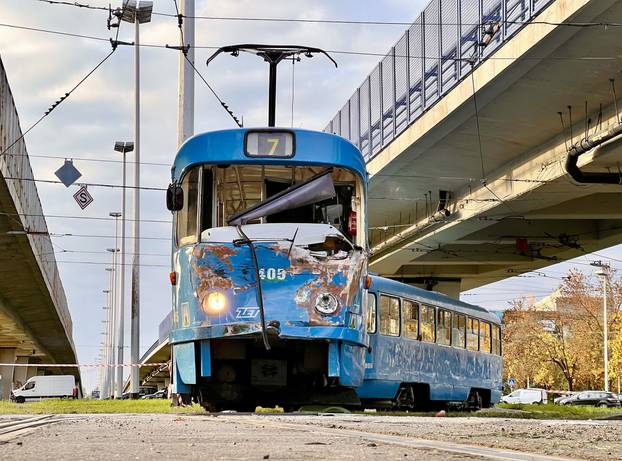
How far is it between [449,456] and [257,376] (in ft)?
31.1

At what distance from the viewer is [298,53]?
16.8 metres

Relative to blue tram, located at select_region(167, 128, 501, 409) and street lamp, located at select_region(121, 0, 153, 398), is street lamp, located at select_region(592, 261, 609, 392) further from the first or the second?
blue tram, located at select_region(167, 128, 501, 409)

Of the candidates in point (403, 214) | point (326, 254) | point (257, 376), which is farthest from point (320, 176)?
point (403, 214)

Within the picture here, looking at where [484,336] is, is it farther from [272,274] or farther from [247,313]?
[247,313]

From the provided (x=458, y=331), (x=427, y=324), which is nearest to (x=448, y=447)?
(x=427, y=324)

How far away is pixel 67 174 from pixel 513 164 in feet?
44.2

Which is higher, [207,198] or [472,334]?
[207,198]

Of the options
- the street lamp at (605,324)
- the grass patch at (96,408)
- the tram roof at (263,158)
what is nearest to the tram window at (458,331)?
the grass patch at (96,408)

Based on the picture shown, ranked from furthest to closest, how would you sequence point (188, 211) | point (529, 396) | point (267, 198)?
point (529, 396)
point (188, 211)
point (267, 198)

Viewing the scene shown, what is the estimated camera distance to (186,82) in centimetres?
2769

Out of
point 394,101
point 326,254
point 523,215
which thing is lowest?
point 326,254

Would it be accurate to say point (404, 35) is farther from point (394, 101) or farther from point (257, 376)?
point (257, 376)

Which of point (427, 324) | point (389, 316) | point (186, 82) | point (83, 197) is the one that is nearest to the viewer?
point (389, 316)

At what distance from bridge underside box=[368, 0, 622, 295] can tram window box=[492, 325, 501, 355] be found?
3399 mm
